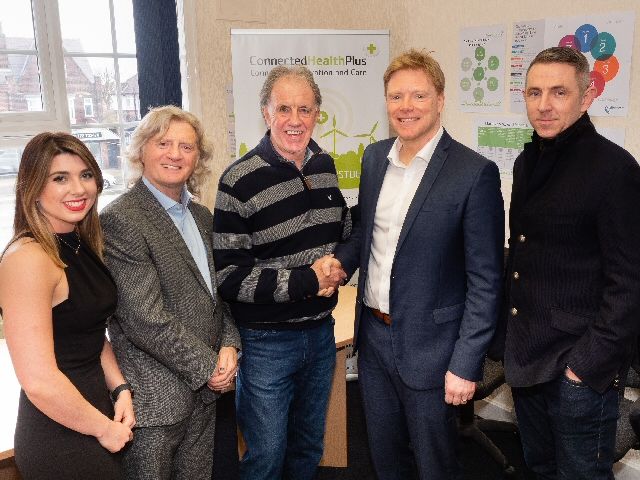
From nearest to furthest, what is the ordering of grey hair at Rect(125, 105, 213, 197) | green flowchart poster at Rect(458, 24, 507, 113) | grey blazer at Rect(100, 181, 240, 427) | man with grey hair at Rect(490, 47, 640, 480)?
1. man with grey hair at Rect(490, 47, 640, 480)
2. grey blazer at Rect(100, 181, 240, 427)
3. grey hair at Rect(125, 105, 213, 197)
4. green flowchart poster at Rect(458, 24, 507, 113)

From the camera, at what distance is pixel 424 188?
5.49ft

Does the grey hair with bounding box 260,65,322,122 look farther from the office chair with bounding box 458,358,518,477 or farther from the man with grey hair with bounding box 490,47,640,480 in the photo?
the office chair with bounding box 458,358,518,477

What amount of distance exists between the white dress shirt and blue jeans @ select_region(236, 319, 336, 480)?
279mm


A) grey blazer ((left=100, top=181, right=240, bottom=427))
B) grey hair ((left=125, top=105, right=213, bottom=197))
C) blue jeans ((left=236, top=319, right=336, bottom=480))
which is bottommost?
blue jeans ((left=236, top=319, right=336, bottom=480))

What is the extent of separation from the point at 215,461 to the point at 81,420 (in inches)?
59.1

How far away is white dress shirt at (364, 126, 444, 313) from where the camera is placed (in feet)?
5.70

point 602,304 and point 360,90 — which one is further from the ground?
point 360,90

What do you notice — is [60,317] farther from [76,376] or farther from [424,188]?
[424,188]

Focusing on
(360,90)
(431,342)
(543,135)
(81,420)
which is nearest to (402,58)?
(543,135)

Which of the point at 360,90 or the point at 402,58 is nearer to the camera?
the point at 402,58

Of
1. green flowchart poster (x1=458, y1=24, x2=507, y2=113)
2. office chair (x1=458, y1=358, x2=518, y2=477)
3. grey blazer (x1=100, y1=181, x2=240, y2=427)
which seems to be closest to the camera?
grey blazer (x1=100, y1=181, x2=240, y2=427)

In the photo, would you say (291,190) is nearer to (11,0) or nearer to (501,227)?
(501,227)

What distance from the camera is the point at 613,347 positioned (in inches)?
59.8

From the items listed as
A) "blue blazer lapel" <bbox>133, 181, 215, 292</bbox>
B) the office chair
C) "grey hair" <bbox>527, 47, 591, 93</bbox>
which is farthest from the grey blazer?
the office chair
